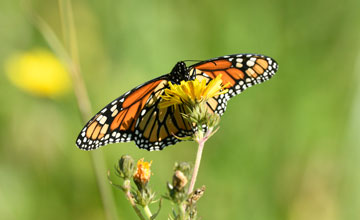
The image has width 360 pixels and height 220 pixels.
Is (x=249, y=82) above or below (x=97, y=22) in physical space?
below

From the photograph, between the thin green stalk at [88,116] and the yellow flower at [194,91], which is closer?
the yellow flower at [194,91]

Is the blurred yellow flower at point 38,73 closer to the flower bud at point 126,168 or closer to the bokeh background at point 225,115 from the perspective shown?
the bokeh background at point 225,115

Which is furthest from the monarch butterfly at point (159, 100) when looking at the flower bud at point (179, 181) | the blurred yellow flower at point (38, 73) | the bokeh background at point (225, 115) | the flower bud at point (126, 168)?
the blurred yellow flower at point (38, 73)

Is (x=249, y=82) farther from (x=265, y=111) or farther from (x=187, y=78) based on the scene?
(x=265, y=111)

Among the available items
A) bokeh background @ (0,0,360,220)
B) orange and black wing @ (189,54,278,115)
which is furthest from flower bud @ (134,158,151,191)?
bokeh background @ (0,0,360,220)

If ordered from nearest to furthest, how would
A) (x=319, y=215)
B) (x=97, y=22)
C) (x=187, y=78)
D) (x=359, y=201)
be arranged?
(x=187, y=78), (x=359, y=201), (x=319, y=215), (x=97, y=22)

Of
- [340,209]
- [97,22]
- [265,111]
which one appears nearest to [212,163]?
[265,111]
